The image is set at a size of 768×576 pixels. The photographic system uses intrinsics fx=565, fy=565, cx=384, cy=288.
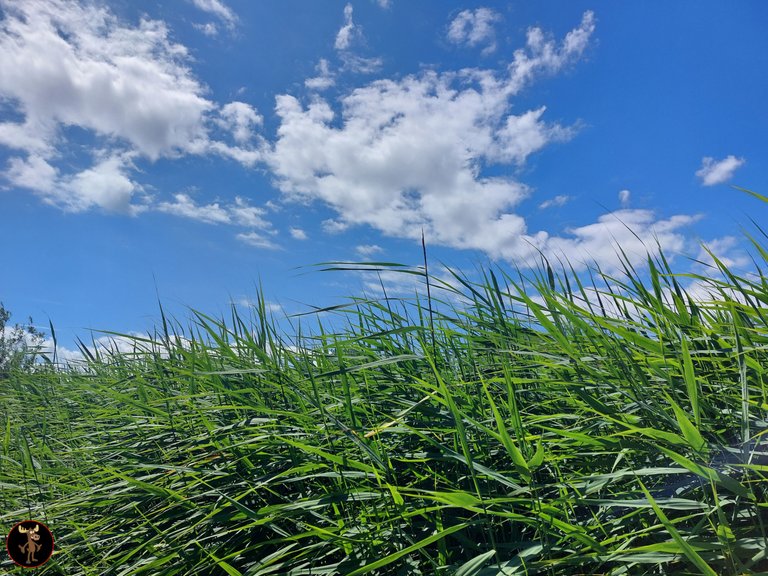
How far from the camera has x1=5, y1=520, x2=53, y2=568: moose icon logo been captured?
207cm

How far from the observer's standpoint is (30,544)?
212 centimetres

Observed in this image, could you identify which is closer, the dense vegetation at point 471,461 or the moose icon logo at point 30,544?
the dense vegetation at point 471,461

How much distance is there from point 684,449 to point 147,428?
2345 mm

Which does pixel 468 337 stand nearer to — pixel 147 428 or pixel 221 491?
pixel 221 491

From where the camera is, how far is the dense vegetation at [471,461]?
1.41 metres

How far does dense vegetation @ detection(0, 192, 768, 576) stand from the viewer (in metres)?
1.41

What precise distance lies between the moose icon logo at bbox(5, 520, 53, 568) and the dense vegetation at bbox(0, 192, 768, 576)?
0.20 feet

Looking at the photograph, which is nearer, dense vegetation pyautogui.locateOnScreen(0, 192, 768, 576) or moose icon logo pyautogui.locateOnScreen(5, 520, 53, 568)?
dense vegetation pyautogui.locateOnScreen(0, 192, 768, 576)

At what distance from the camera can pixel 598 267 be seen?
2.58 m

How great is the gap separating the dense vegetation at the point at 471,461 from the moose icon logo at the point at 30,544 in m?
0.06

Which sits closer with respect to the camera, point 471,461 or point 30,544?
point 471,461

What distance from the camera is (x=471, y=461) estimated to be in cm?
141

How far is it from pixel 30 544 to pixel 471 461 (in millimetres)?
1785

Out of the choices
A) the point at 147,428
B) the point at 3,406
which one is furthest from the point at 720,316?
the point at 3,406
